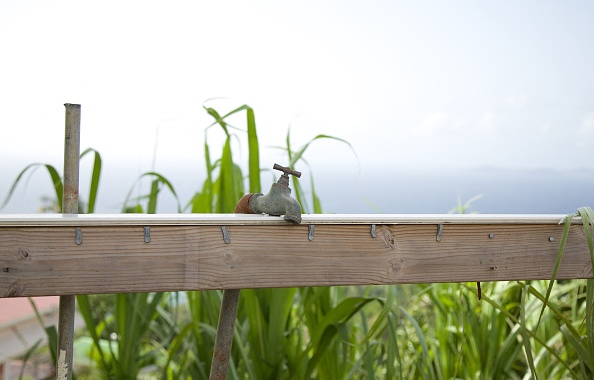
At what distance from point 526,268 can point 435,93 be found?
2279 millimetres

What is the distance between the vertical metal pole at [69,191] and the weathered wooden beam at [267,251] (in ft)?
0.44

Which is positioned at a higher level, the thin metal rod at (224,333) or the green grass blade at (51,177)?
the green grass blade at (51,177)

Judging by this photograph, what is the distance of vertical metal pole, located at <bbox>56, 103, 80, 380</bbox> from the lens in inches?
34.8

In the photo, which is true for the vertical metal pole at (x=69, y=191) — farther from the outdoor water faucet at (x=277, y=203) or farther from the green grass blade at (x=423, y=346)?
the green grass blade at (x=423, y=346)

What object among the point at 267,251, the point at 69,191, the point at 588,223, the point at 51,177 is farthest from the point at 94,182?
the point at 588,223

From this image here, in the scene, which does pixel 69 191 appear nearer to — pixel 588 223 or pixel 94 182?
pixel 94 182

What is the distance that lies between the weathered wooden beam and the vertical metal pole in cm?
13

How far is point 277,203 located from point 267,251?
77 millimetres

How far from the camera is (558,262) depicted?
0.92 m

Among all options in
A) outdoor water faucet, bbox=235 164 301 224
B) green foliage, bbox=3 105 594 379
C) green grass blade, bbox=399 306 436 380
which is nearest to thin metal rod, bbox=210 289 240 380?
outdoor water faucet, bbox=235 164 301 224

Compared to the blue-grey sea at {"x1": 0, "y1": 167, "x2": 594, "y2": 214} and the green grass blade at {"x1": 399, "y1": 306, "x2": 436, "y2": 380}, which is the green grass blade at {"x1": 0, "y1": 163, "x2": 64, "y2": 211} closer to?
the blue-grey sea at {"x1": 0, "y1": 167, "x2": 594, "y2": 214}

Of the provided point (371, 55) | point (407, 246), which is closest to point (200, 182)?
point (407, 246)

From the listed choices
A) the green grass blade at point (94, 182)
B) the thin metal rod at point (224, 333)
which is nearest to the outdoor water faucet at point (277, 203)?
the thin metal rod at point (224, 333)

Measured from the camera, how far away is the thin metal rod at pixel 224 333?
3.13 ft
